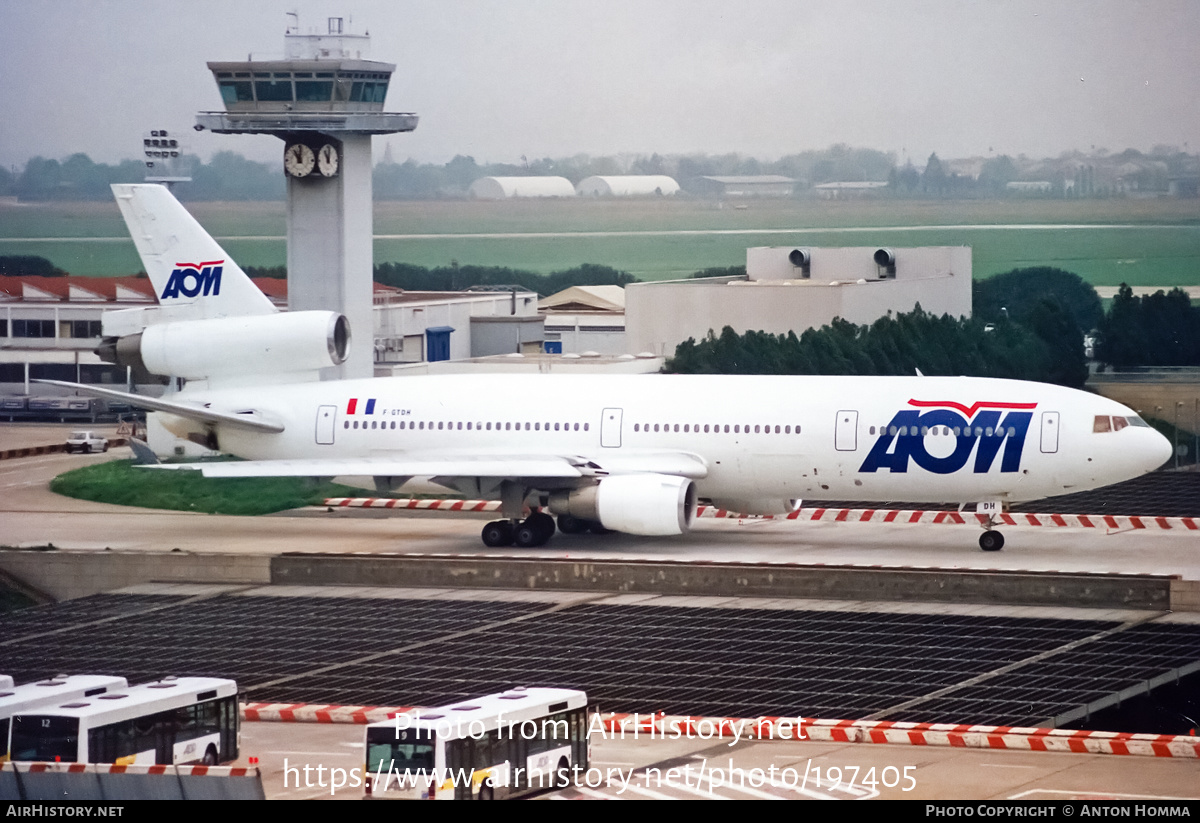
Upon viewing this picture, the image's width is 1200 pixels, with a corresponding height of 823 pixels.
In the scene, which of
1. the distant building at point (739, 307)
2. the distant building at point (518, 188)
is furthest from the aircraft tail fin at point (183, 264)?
the distant building at point (518, 188)

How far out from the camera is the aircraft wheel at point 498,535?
41.2 m

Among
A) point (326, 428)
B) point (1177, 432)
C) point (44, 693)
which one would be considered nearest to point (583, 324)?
point (1177, 432)

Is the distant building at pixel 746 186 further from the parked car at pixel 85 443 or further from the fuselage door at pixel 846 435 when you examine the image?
the fuselage door at pixel 846 435

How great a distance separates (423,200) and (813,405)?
11797 cm

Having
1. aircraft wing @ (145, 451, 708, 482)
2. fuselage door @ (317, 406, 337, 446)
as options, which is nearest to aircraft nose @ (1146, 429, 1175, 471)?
aircraft wing @ (145, 451, 708, 482)

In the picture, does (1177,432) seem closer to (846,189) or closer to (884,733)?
(884,733)

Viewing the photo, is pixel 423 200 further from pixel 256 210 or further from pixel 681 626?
pixel 681 626

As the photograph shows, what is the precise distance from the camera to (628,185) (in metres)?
157

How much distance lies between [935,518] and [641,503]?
972 centimetres

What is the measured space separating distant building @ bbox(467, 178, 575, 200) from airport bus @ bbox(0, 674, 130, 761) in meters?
133

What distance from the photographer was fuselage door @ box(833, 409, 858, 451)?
3938 centimetres

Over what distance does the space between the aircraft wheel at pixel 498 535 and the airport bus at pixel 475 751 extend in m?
19.6

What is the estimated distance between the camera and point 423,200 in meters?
155
